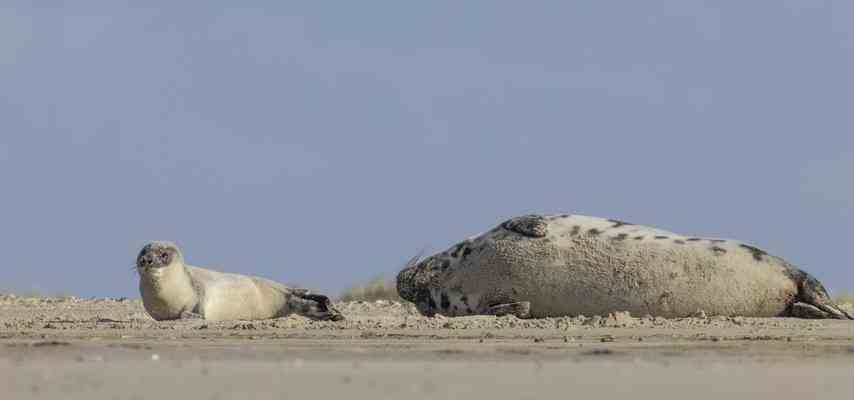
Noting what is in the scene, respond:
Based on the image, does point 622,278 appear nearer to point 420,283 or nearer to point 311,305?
point 420,283

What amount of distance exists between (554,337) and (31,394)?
5146 mm

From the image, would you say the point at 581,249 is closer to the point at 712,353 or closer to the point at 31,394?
the point at 712,353

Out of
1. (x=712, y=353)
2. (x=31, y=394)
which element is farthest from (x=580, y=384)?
(x=712, y=353)

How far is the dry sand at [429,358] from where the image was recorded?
530 centimetres

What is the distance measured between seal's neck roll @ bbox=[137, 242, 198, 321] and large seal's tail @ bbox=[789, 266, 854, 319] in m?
4.92

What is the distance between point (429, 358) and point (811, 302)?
6.50 metres

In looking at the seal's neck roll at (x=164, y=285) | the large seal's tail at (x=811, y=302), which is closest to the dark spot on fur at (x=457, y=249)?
the seal's neck roll at (x=164, y=285)

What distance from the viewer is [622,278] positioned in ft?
43.2

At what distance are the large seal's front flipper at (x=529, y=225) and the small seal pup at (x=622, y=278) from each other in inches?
0.4

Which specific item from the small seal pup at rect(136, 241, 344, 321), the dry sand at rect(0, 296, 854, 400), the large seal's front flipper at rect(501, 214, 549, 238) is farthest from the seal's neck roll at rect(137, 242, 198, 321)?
the large seal's front flipper at rect(501, 214, 549, 238)

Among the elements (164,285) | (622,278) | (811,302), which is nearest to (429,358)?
(164,285)

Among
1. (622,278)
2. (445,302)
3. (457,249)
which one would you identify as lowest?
(445,302)

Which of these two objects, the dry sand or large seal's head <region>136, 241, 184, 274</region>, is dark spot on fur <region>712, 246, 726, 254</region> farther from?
large seal's head <region>136, 241, 184, 274</region>

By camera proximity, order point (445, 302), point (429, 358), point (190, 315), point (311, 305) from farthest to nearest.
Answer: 1. point (311, 305)
2. point (445, 302)
3. point (190, 315)
4. point (429, 358)
